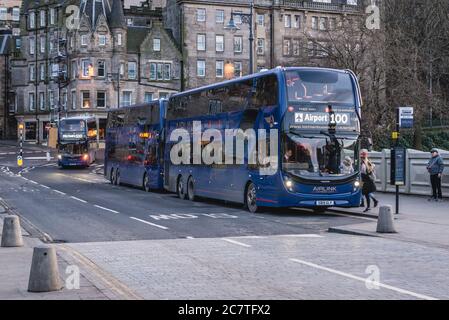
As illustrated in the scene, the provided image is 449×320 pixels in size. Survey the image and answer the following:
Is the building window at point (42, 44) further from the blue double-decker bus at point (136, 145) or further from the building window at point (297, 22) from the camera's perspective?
the blue double-decker bus at point (136, 145)

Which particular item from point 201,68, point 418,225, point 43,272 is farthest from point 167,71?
point 43,272

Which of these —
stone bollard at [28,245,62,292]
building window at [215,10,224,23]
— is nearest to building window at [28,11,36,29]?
building window at [215,10,224,23]

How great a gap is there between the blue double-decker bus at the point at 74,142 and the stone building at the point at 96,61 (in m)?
24.2

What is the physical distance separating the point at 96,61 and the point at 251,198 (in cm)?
7200

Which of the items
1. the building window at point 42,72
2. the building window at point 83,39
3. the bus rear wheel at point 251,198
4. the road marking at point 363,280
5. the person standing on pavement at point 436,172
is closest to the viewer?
the road marking at point 363,280

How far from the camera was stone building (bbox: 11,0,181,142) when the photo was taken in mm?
92375

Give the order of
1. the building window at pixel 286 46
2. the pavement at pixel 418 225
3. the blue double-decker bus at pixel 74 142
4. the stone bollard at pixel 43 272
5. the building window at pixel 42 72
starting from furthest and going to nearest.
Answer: the building window at pixel 42 72
the building window at pixel 286 46
the blue double-decker bus at pixel 74 142
the pavement at pixel 418 225
the stone bollard at pixel 43 272

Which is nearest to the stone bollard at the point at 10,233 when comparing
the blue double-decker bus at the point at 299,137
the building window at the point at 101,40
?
the blue double-decker bus at the point at 299,137

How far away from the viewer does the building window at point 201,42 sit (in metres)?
95.2

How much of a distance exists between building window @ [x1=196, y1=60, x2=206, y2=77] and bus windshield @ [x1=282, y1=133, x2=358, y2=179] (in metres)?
73.8

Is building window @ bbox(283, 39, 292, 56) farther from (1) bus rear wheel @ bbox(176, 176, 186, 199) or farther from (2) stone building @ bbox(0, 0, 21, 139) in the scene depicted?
(1) bus rear wheel @ bbox(176, 176, 186, 199)
